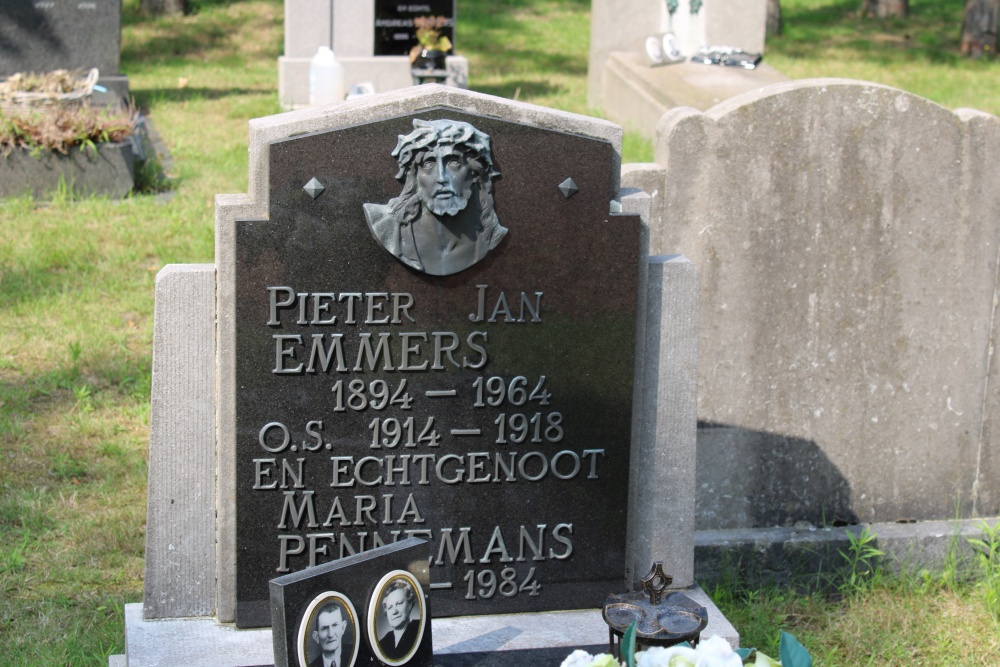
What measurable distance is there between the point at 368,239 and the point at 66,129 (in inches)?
243

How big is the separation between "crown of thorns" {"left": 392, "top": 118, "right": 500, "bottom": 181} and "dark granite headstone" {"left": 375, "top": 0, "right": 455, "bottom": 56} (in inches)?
407

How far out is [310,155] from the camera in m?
3.02

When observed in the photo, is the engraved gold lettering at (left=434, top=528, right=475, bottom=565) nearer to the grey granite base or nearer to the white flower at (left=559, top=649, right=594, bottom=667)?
the grey granite base

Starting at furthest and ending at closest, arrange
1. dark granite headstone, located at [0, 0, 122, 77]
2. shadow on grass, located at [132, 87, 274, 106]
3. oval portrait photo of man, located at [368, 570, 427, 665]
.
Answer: shadow on grass, located at [132, 87, 274, 106] < dark granite headstone, located at [0, 0, 122, 77] < oval portrait photo of man, located at [368, 570, 427, 665]

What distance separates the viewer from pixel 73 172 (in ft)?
28.4

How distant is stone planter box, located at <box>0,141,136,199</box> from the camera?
8.52 m

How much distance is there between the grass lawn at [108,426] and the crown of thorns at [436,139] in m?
1.92

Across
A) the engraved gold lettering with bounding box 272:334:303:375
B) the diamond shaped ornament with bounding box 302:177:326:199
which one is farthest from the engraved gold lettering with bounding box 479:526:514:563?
the diamond shaped ornament with bounding box 302:177:326:199

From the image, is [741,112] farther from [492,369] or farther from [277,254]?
[277,254]

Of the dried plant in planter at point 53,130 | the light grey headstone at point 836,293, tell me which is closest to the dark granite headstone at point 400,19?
the dried plant in planter at point 53,130

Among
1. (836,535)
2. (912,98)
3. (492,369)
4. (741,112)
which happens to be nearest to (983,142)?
(912,98)

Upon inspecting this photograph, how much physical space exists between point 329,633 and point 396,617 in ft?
0.61

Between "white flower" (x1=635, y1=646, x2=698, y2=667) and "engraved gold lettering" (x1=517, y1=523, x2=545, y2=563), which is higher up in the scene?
"white flower" (x1=635, y1=646, x2=698, y2=667)

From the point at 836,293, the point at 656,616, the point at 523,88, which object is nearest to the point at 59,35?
the point at 523,88
